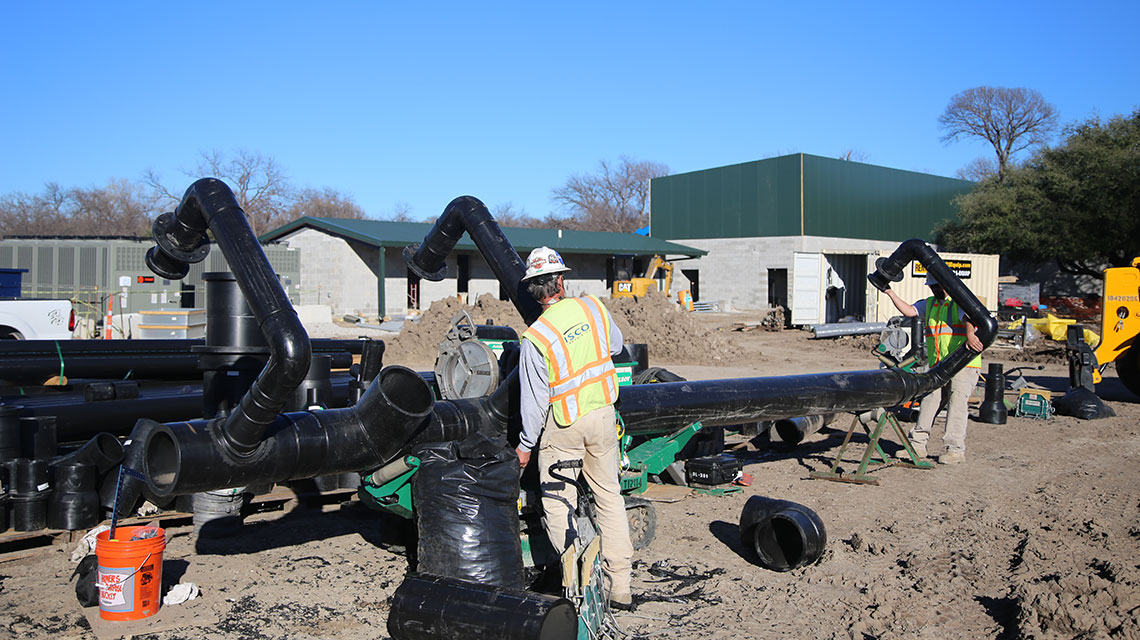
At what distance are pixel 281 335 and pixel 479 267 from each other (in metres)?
30.6

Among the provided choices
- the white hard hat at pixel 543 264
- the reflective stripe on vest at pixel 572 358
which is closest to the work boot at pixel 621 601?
the reflective stripe on vest at pixel 572 358

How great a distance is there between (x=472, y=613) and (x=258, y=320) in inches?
67.5

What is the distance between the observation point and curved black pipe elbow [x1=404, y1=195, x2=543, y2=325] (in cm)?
610

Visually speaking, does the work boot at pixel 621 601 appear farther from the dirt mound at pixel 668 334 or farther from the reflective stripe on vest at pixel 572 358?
the dirt mound at pixel 668 334

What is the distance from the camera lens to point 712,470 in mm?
7414

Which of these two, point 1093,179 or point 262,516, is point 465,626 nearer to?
point 262,516

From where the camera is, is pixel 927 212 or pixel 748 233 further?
pixel 927 212

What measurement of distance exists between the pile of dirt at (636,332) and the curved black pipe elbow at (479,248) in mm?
10929

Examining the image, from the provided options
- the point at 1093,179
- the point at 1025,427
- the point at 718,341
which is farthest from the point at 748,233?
the point at 1025,427

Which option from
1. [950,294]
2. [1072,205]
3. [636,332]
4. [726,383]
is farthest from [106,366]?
[1072,205]

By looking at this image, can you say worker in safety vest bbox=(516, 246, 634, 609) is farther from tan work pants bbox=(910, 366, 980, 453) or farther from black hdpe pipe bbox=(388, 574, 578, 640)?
tan work pants bbox=(910, 366, 980, 453)

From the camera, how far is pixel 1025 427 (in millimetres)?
11125

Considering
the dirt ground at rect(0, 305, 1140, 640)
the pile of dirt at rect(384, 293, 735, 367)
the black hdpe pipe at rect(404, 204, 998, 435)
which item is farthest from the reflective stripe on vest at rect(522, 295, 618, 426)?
the pile of dirt at rect(384, 293, 735, 367)

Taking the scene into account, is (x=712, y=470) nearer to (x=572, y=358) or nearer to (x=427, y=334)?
(x=572, y=358)
